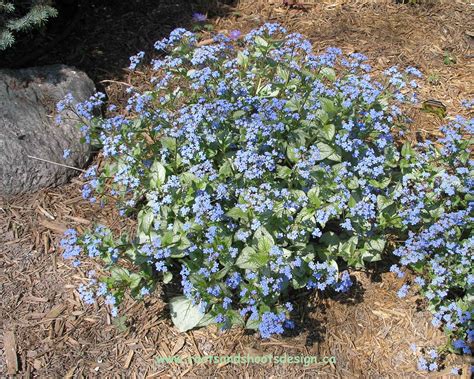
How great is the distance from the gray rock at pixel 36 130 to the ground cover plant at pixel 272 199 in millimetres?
690

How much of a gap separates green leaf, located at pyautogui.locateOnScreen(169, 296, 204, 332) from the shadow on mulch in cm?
270

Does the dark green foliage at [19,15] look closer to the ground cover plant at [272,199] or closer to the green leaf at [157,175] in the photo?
the ground cover plant at [272,199]

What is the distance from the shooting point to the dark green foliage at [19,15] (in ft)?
14.8

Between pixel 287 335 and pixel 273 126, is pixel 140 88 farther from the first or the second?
pixel 287 335

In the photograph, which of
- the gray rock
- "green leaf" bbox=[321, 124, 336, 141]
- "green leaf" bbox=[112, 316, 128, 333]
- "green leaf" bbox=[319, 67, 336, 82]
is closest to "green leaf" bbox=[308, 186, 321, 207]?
"green leaf" bbox=[321, 124, 336, 141]

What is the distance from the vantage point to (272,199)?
3303 millimetres

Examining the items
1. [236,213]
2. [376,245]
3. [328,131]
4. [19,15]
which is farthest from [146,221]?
[19,15]

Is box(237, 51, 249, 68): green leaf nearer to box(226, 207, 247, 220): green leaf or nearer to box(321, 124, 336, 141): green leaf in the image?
box(321, 124, 336, 141): green leaf

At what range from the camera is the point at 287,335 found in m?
3.60

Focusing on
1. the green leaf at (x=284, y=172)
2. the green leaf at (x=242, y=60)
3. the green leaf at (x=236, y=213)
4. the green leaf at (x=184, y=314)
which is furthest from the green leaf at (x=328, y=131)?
the green leaf at (x=184, y=314)

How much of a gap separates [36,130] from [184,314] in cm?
212

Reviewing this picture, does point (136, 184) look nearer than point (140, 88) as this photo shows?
Yes

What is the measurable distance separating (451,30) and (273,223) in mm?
3358

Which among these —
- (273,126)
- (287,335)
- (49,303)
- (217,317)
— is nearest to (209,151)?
(273,126)
